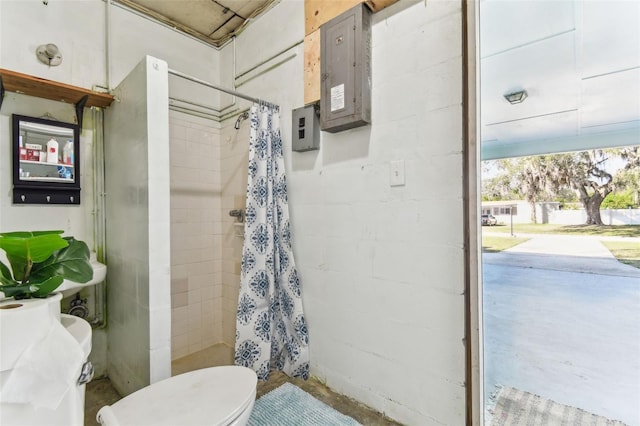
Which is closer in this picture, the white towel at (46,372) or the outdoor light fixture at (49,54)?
the white towel at (46,372)

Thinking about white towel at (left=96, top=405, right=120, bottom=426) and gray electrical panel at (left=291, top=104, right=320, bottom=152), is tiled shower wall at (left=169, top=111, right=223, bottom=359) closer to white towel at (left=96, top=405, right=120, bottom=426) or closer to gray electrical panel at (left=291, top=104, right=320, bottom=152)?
gray electrical panel at (left=291, top=104, right=320, bottom=152)

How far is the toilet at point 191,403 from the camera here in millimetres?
938

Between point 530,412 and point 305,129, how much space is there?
5.79 feet

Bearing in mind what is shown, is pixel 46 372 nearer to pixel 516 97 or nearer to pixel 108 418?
pixel 108 418

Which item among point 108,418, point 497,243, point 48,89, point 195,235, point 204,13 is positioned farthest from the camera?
point 195,235

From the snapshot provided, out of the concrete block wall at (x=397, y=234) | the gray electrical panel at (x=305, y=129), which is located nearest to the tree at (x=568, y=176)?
the concrete block wall at (x=397, y=234)

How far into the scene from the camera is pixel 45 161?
169 cm

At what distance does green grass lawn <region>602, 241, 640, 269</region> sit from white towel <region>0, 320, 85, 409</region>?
1.84 m

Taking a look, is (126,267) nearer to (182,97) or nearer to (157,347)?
(157,347)

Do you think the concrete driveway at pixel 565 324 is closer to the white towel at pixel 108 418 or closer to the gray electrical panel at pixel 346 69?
the gray electrical panel at pixel 346 69

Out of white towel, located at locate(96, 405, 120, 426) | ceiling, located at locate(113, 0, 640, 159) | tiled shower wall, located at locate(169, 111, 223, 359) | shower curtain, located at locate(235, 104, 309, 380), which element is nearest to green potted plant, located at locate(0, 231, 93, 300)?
white towel, located at locate(96, 405, 120, 426)

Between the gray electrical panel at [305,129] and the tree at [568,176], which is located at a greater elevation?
the gray electrical panel at [305,129]

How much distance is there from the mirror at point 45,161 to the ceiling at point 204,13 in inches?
38.9

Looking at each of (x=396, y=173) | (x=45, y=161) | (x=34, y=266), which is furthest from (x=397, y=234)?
(x=45, y=161)
